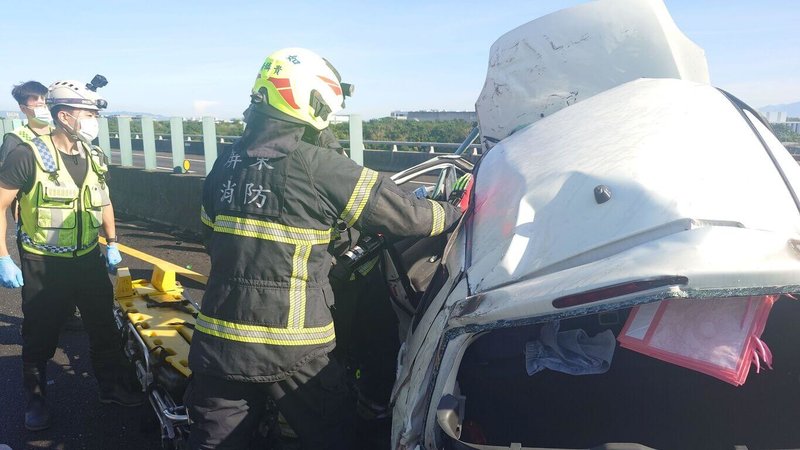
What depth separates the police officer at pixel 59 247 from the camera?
3.84m

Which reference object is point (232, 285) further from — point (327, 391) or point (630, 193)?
point (630, 193)

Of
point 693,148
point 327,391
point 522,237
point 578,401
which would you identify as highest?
point 693,148

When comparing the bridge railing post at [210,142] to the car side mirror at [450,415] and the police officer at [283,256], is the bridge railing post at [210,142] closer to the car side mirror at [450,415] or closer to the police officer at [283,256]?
the police officer at [283,256]

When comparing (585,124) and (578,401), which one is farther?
(585,124)

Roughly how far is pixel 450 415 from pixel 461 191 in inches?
49.5

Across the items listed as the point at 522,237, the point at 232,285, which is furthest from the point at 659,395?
the point at 232,285

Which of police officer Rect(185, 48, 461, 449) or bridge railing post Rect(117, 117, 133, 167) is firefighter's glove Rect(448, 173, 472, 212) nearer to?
police officer Rect(185, 48, 461, 449)

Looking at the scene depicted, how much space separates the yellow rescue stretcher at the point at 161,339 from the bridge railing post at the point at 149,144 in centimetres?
992

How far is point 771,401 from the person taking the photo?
2.02 metres

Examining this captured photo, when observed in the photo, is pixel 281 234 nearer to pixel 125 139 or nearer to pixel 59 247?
pixel 59 247

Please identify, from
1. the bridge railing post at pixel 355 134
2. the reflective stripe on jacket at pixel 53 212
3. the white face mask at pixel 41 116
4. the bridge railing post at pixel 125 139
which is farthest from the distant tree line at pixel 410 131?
the reflective stripe on jacket at pixel 53 212

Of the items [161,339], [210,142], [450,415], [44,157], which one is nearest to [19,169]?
[44,157]

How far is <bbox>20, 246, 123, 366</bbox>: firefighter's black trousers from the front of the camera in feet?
12.6

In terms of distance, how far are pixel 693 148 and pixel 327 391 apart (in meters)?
1.56
